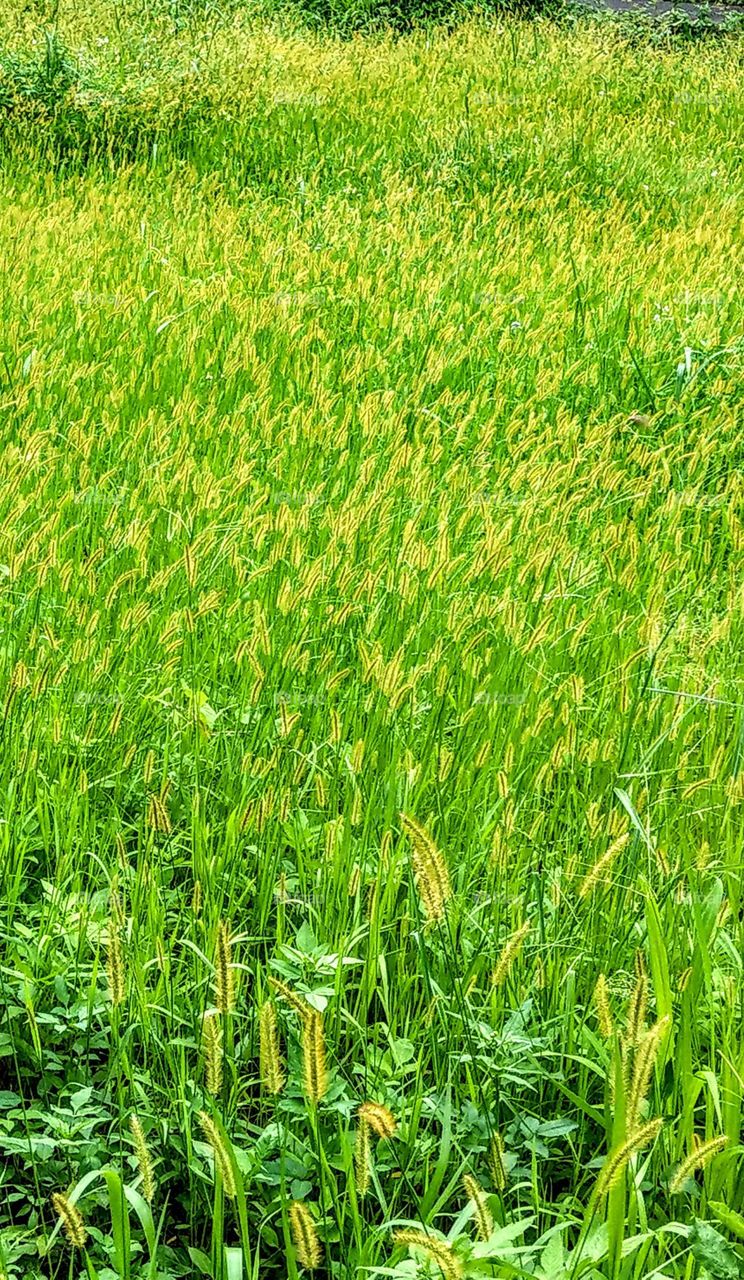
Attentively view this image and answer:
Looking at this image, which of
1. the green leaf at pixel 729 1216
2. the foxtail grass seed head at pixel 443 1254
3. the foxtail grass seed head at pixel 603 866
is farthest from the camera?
the foxtail grass seed head at pixel 603 866

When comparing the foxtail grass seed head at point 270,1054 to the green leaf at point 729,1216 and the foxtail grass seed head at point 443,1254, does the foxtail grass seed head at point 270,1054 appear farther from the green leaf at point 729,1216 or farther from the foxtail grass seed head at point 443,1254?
the green leaf at point 729,1216

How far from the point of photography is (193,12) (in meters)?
10.9

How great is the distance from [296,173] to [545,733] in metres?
5.39

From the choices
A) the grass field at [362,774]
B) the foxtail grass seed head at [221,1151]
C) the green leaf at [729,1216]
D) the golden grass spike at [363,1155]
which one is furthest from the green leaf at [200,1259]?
the green leaf at [729,1216]

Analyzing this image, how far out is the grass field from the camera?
1.43 meters

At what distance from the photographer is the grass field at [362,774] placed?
143 centimetres

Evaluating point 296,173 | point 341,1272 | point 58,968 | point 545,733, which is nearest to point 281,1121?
point 341,1272

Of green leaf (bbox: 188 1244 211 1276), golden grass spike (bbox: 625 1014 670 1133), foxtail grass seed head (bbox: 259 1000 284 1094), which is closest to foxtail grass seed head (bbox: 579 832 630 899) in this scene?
golden grass spike (bbox: 625 1014 670 1133)

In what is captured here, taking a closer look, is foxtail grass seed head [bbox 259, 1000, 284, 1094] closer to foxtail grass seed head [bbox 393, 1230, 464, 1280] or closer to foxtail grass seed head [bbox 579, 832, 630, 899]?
foxtail grass seed head [bbox 393, 1230, 464, 1280]

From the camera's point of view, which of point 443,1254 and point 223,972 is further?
point 223,972

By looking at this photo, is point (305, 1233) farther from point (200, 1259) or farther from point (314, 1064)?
point (200, 1259)

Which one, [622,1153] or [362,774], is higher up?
[622,1153]

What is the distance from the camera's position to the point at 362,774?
2.08 meters

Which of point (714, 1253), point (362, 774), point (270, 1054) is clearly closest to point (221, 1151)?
point (270, 1054)
